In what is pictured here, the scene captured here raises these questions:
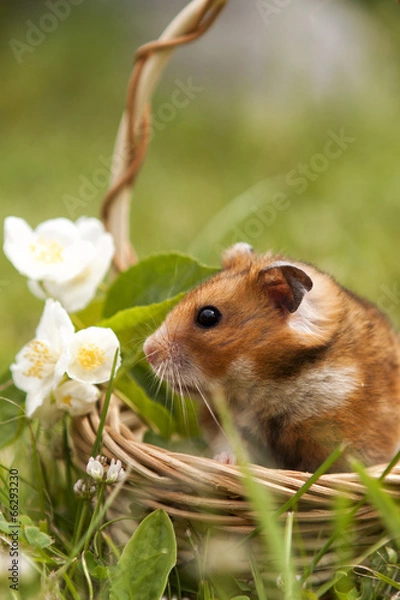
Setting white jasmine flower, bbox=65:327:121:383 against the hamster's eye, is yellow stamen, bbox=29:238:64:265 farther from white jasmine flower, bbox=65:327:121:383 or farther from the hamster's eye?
the hamster's eye

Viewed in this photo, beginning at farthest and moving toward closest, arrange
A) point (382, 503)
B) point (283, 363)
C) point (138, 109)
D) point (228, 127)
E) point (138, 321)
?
point (228, 127), point (138, 109), point (138, 321), point (283, 363), point (382, 503)

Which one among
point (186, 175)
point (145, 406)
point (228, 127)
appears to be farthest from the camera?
point (228, 127)

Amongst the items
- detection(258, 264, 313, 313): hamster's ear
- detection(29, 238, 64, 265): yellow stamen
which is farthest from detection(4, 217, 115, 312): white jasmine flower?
detection(258, 264, 313, 313): hamster's ear

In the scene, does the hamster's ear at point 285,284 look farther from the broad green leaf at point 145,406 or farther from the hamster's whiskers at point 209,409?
the broad green leaf at point 145,406

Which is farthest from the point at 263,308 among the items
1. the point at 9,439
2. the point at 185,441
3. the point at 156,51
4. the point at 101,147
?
the point at 101,147

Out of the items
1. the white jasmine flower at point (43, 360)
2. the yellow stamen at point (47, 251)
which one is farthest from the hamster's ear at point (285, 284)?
the yellow stamen at point (47, 251)

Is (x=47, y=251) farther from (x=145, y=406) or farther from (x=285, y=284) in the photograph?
(x=285, y=284)

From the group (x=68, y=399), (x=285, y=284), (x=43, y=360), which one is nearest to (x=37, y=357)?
(x=43, y=360)
